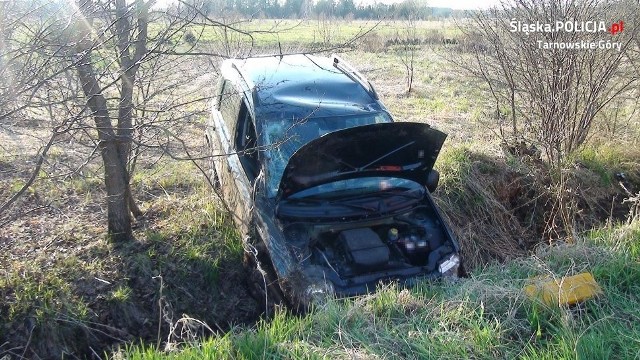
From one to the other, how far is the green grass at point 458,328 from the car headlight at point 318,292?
335 mm

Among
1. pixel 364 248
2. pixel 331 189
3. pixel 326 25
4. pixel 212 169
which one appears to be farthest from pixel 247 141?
pixel 326 25

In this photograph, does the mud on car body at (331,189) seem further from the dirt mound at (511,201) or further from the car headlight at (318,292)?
the dirt mound at (511,201)

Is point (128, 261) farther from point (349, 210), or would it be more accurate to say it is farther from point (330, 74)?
point (330, 74)

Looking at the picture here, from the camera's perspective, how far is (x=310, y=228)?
461 centimetres

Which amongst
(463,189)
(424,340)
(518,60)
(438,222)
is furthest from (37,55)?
(518,60)

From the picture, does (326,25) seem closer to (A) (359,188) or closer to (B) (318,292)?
(A) (359,188)

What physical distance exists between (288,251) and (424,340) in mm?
1632

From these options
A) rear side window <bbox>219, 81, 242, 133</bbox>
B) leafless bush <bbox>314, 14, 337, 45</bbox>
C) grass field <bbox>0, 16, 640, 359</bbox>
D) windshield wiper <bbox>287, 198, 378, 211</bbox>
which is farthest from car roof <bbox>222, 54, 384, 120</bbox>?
leafless bush <bbox>314, 14, 337, 45</bbox>

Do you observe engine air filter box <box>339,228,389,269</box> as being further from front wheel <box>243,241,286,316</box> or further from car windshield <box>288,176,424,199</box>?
front wheel <box>243,241,286,316</box>

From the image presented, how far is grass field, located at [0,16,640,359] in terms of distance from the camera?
9.78 ft

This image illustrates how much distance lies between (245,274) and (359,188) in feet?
4.50

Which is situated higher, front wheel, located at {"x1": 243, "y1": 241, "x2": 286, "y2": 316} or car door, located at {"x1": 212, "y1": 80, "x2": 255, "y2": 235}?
car door, located at {"x1": 212, "y1": 80, "x2": 255, "y2": 235}

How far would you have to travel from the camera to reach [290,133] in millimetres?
5047

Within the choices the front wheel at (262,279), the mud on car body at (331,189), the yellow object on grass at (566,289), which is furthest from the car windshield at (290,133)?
the yellow object on grass at (566,289)
